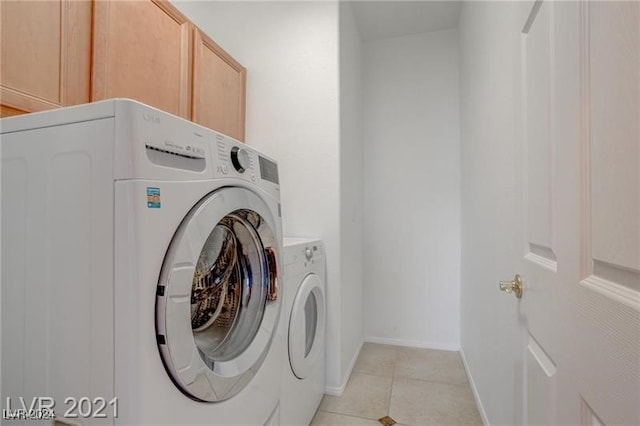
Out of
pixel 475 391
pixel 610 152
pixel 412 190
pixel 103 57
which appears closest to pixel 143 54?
pixel 103 57

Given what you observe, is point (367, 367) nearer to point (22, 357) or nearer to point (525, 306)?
point (525, 306)

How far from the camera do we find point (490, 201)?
143 centimetres

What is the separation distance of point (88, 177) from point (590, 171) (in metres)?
0.93

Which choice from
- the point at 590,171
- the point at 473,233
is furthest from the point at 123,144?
the point at 473,233

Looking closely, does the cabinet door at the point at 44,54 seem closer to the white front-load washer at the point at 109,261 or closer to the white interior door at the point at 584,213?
the white front-load washer at the point at 109,261

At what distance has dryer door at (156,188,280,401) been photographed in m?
0.65

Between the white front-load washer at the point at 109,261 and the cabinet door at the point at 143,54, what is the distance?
1.86 feet

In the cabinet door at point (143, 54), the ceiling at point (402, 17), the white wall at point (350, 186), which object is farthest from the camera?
the ceiling at point (402, 17)

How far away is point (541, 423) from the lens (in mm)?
714

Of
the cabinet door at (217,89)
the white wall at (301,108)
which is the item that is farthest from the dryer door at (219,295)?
the cabinet door at (217,89)

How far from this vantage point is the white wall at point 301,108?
1.89 meters

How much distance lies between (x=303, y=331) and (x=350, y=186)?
44.9 inches

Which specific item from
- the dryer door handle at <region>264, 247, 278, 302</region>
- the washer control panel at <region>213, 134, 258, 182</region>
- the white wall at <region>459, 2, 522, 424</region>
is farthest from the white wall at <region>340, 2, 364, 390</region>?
the washer control panel at <region>213, 134, 258, 182</region>

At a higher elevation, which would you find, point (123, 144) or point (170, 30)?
point (170, 30)
